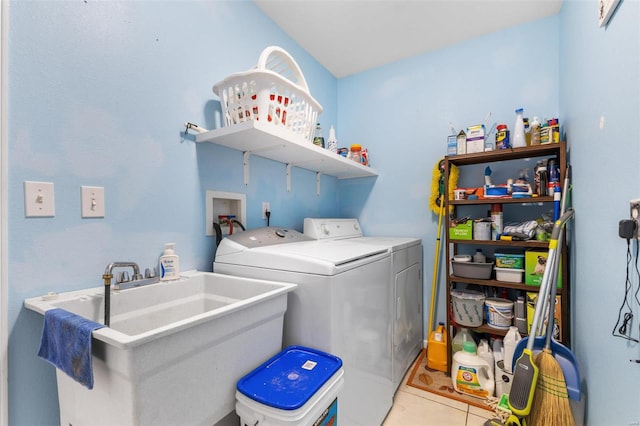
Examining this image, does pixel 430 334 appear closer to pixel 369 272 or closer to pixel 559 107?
pixel 369 272

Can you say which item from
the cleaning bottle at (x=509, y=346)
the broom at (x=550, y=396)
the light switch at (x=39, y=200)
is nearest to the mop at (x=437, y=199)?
the cleaning bottle at (x=509, y=346)

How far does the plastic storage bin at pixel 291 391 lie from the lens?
0.83m

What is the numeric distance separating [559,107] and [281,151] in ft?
6.62

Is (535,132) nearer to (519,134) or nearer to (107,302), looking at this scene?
(519,134)

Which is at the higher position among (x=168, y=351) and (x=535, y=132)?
(x=535, y=132)

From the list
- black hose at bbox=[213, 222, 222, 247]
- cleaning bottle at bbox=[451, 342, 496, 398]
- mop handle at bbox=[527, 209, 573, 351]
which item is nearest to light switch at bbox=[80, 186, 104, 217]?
black hose at bbox=[213, 222, 222, 247]

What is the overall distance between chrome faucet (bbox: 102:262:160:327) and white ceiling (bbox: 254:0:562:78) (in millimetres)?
1877

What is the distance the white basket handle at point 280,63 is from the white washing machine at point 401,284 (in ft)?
3.25

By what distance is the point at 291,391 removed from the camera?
89 cm

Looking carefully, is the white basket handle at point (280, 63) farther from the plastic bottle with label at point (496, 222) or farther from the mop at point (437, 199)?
the plastic bottle with label at point (496, 222)

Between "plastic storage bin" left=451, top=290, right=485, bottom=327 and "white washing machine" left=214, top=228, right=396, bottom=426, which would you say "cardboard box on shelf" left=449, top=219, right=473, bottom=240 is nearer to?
"plastic storage bin" left=451, top=290, right=485, bottom=327

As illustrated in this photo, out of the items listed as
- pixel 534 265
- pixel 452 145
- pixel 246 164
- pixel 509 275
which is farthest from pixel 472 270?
pixel 246 164

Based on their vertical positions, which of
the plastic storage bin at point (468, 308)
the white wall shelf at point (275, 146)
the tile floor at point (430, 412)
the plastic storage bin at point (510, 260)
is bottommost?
the tile floor at point (430, 412)

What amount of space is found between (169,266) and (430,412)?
174cm
